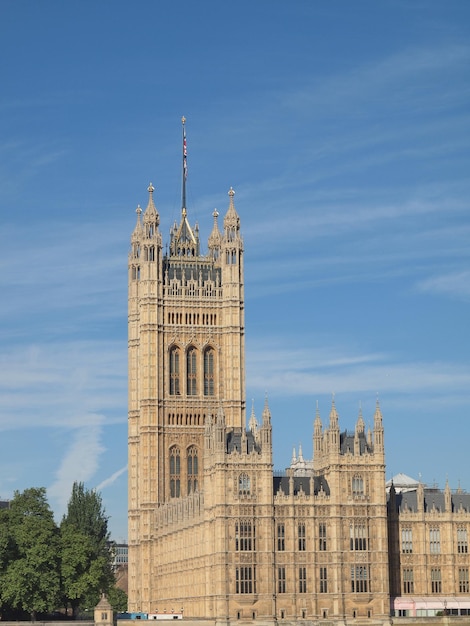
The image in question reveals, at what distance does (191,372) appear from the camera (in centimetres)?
18112

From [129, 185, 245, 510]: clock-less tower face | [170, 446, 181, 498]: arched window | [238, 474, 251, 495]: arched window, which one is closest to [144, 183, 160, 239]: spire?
[129, 185, 245, 510]: clock-less tower face

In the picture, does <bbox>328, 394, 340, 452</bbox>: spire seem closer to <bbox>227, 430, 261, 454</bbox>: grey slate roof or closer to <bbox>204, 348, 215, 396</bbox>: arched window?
<bbox>227, 430, 261, 454</bbox>: grey slate roof

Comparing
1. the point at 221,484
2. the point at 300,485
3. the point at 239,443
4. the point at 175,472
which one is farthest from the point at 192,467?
the point at 221,484

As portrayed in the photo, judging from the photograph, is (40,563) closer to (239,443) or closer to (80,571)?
(80,571)

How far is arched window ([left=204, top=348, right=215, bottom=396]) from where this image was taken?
181 m

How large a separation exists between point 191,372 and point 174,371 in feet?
7.13

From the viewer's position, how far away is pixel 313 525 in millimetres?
137750

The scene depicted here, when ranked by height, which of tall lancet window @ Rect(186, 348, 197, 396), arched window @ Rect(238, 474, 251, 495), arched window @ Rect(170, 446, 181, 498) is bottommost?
arched window @ Rect(238, 474, 251, 495)

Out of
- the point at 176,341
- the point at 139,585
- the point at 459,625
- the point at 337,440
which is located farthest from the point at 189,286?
the point at 459,625

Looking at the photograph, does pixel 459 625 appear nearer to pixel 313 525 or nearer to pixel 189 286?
pixel 313 525

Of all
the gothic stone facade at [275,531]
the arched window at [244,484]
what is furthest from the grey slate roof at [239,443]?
the arched window at [244,484]

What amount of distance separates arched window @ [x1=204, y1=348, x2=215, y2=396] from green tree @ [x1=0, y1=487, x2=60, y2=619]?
3623cm

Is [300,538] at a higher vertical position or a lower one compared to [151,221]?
lower

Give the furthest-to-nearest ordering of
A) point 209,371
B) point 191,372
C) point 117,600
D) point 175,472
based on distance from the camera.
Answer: point 209,371
point 191,372
point 175,472
point 117,600
